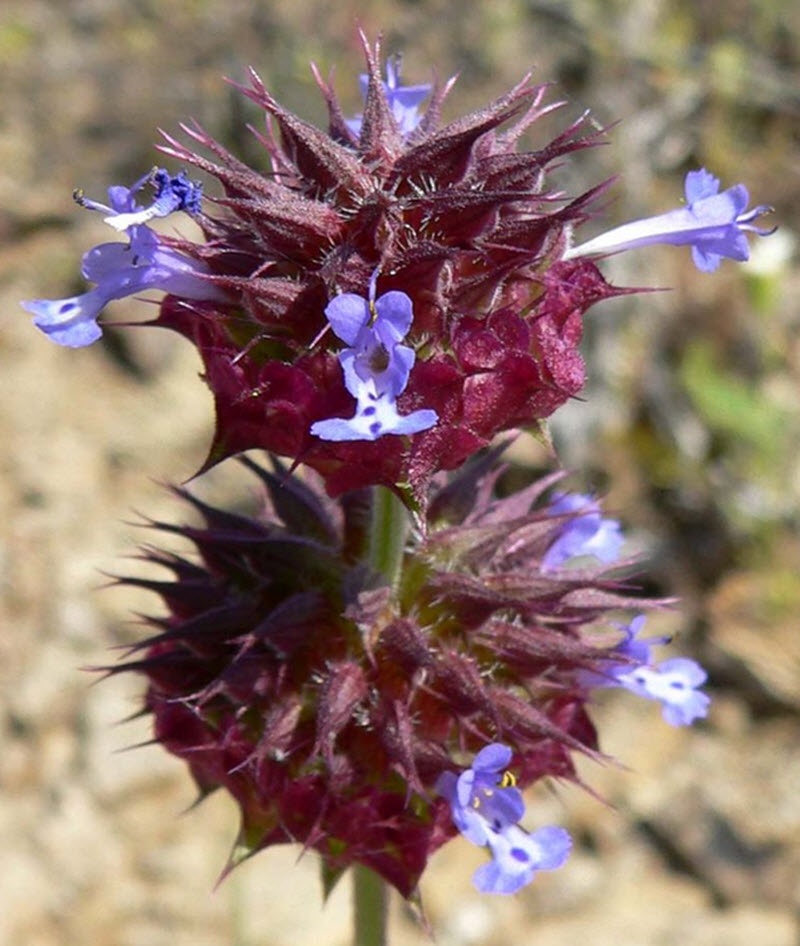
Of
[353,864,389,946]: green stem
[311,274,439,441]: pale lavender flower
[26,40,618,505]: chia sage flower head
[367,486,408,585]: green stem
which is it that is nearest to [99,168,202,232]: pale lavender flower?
[26,40,618,505]: chia sage flower head

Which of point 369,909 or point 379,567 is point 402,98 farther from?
point 369,909

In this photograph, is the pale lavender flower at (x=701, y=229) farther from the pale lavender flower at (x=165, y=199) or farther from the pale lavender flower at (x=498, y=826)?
the pale lavender flower at (x=498, y=826)

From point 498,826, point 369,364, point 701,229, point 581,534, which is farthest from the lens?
point 581,534

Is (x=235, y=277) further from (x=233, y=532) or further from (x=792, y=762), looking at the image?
(x=792, y=762)

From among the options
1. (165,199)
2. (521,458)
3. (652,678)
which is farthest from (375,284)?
(521,458)

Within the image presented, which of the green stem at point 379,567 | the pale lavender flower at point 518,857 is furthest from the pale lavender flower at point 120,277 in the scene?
the pale lavender flower at point 518,857

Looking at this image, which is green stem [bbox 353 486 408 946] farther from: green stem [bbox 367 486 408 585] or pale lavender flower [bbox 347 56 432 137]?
pale lavender flower [bbox 347 56 432 137]

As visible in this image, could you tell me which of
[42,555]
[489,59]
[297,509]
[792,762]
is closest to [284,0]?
[489,59]
